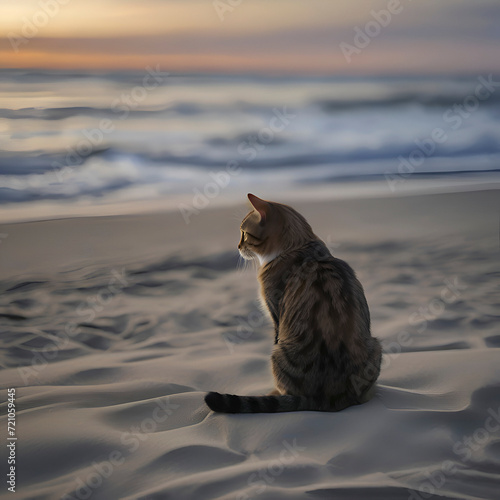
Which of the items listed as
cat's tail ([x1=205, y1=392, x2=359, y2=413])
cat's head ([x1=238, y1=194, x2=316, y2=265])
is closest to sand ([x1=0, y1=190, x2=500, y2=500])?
cat's tail ([x1=205, y1=392, x2=359, y2=413])

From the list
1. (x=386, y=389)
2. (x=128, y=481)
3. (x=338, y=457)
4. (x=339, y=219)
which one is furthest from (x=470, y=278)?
(x=128, y=481)

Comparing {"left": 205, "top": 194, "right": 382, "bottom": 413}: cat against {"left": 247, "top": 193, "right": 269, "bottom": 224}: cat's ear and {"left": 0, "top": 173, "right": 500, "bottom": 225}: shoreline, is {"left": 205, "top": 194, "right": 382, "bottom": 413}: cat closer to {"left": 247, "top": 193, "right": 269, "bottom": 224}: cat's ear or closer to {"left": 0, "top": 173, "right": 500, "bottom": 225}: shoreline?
{"left": 247, "top": 193, "right": 269, "bottom": 224}: cat's ear

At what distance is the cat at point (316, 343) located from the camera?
2301 millimetres

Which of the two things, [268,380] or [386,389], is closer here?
[386,389]

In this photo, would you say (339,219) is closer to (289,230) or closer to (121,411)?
(289,230)

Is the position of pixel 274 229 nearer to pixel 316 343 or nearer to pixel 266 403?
pixel 316 343

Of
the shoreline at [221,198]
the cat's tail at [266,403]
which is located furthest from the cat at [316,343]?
the shoreline at [221,198]

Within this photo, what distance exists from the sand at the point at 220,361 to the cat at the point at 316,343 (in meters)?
0.06

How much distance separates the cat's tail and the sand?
35 mm

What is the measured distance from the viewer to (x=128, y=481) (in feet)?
6.29

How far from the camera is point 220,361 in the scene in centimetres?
301

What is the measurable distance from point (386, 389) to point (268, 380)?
1.81ft

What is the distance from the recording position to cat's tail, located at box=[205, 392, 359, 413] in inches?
89.4

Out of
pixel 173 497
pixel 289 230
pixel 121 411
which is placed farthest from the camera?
pixel 289 230
